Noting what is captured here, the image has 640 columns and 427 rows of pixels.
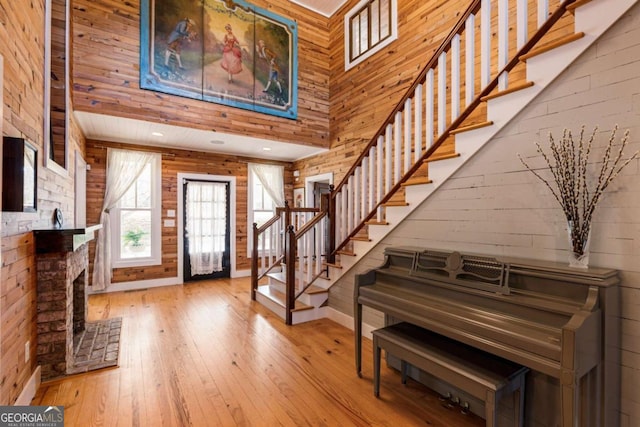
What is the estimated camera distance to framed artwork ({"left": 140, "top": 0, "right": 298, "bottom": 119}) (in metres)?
4.28

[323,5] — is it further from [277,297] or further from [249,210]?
[277,297]

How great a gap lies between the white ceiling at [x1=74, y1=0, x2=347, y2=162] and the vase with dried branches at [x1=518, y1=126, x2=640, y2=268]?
4.28 m

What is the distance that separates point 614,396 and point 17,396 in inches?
143

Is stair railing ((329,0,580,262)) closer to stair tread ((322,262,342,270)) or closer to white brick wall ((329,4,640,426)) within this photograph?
stair tread ((322,262,342,270))

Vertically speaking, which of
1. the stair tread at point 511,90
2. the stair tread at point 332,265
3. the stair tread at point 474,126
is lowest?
the stair tread at point 332,265

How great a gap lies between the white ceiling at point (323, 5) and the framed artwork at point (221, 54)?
579 mm

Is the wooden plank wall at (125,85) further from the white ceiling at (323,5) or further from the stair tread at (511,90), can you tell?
the stair tread at (511,90)


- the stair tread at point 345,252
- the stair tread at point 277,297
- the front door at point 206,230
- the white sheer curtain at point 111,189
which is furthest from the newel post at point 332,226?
the white sheer curtain at point 111,189

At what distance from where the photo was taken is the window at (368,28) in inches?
184

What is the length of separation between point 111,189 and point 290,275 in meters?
3.76

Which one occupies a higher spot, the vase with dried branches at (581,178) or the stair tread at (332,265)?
the vase with dried branches at (581,178)

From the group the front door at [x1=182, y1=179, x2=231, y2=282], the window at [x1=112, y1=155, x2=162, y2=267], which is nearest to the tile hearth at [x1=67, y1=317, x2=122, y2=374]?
the window at [x1=112, y1=155, x2=162, y2=267]

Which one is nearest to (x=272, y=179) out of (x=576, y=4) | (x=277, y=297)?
(x=277, y=297)

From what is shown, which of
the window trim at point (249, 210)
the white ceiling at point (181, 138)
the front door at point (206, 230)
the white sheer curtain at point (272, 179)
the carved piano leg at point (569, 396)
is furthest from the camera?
the white sheer curtain at point (272, 179)
